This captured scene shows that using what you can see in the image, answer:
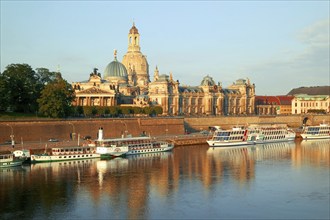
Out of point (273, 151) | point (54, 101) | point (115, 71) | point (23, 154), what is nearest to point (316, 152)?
point (273, 151)

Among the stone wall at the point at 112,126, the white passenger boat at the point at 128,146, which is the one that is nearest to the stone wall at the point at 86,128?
the stone wall at the point at 112,126

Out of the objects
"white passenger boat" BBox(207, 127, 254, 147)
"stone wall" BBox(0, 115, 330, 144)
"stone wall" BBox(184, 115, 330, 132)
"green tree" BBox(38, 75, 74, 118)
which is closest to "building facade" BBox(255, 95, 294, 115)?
"stone wall" BBox(184, 115, 330, 132)

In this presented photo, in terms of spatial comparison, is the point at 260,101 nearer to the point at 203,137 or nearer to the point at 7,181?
the point at 203,137

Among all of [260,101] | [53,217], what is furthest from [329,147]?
[260,101]

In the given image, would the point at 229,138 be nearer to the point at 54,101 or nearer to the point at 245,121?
the point at 54,101

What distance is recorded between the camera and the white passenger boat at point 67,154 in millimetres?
48178

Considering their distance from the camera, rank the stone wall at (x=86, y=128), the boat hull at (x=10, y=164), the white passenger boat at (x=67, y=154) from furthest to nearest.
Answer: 1. the stone wall at (x=86, y=128)
2. the white passenger boat at (x=67, y=154)
3. the boat hull at (x=10, y=164)

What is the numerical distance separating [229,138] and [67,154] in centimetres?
2325

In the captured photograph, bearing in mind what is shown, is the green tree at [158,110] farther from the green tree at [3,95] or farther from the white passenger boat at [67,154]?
the white passenger boat at [67,154]

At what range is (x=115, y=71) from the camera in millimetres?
102438

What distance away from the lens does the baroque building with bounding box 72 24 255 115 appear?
86.5 meters

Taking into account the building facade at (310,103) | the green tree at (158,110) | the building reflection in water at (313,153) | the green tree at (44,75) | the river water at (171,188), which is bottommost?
the river water at (171,188)

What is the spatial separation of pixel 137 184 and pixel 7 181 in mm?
9457

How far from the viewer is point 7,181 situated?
39.0 m
